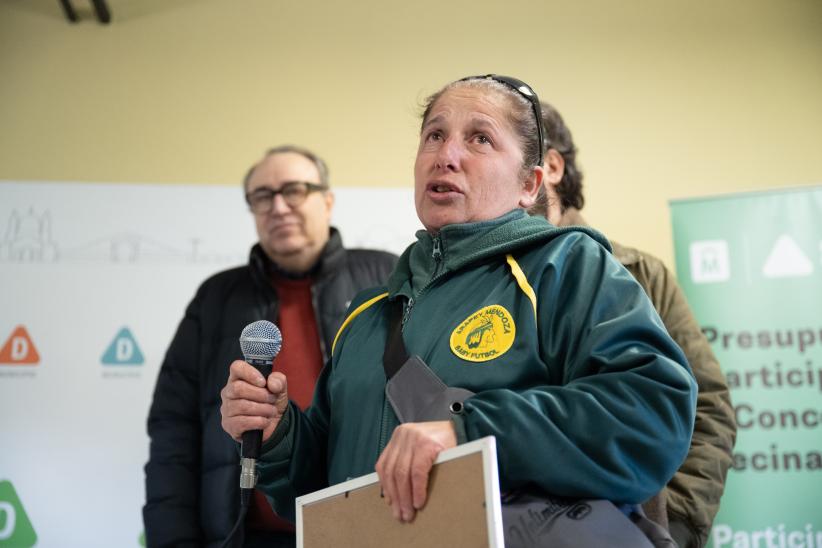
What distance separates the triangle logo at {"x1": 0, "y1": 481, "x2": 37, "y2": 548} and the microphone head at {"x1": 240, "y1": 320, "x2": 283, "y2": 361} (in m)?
2.97

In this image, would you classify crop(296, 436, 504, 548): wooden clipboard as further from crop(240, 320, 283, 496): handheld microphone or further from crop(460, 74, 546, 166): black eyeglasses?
crop(460, 74, 546, 166): black eyeglasses

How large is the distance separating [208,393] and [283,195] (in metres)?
0.76

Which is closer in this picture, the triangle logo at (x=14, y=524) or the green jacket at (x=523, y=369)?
the green jacket at (x=523, y=369)

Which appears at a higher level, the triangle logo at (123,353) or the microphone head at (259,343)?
the microphone head at (259,343)

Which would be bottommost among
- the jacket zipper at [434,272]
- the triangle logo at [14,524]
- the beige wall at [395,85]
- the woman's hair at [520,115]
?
the triangle logo at [14,524]

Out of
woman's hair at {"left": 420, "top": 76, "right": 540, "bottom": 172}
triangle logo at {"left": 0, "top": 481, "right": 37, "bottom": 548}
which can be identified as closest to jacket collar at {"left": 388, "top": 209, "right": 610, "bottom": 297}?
woman's hair at {"left": 420, "top": 76, "right": 540, "bottom": 172}

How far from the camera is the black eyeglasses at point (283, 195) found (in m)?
3.23

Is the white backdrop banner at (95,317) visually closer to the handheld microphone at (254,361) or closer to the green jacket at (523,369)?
the green jacket at (523,369)

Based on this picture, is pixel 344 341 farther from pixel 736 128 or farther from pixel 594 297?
pixel 736 128

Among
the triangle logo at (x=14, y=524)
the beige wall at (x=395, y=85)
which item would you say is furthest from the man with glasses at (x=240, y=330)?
the beige wall at (x=395, y=85)

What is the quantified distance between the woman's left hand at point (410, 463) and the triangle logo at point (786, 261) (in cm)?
314

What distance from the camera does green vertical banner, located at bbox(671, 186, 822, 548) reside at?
368 cm

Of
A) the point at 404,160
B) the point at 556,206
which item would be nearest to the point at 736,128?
the point at 404,160

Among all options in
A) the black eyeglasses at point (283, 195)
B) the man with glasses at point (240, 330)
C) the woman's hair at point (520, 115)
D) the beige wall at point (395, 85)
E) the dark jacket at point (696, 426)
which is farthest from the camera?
A: the beige wall at point (395, 85)
